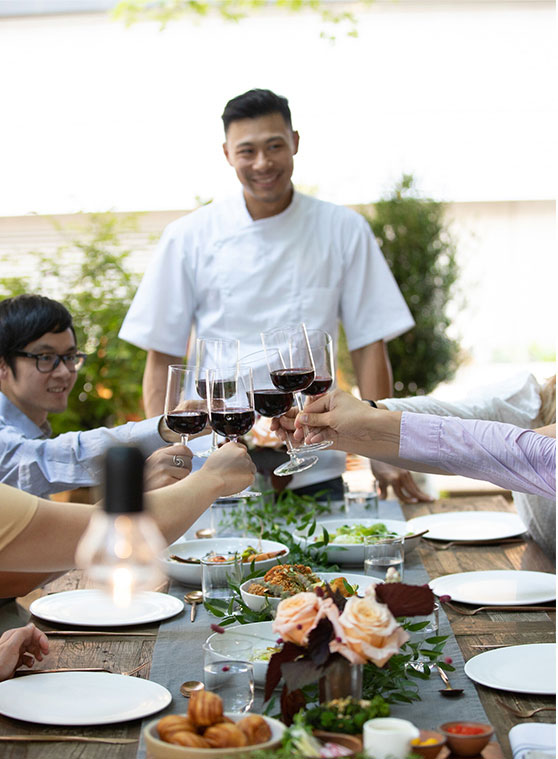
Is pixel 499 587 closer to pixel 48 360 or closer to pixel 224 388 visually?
pixel 224 388

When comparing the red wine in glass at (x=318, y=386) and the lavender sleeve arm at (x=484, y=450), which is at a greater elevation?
the red wine in glass at (x=318, y=386)

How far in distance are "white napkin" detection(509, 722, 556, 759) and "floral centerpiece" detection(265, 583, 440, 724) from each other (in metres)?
0.18

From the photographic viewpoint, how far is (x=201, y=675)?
56.7 inches

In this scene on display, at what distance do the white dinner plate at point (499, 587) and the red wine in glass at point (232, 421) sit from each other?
52cm

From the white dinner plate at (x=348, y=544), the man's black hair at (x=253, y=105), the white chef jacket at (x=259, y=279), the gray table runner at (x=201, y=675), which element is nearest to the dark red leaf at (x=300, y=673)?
the gray table runner at (x=201, y=675)

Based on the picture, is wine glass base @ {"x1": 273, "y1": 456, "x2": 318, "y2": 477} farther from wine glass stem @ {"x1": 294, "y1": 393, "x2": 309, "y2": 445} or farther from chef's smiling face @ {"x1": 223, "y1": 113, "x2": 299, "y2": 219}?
chef's smiling face @ {"x1": 223, "y1": 113, "x2": 299, "y2": 219}

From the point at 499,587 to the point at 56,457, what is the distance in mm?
1125

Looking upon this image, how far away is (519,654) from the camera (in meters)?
1.46

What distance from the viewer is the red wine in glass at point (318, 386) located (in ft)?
6.07

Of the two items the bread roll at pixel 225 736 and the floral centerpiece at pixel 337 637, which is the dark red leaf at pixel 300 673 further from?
the bread roll at pixel 225 736

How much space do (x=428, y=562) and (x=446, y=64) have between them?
4513 mm

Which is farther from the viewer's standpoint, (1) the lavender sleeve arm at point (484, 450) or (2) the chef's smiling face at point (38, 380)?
(2) the chef's smiling face at point (38, 380)

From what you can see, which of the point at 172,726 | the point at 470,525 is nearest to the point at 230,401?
the point at 172,726

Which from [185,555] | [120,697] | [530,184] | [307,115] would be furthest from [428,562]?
[530,184]
